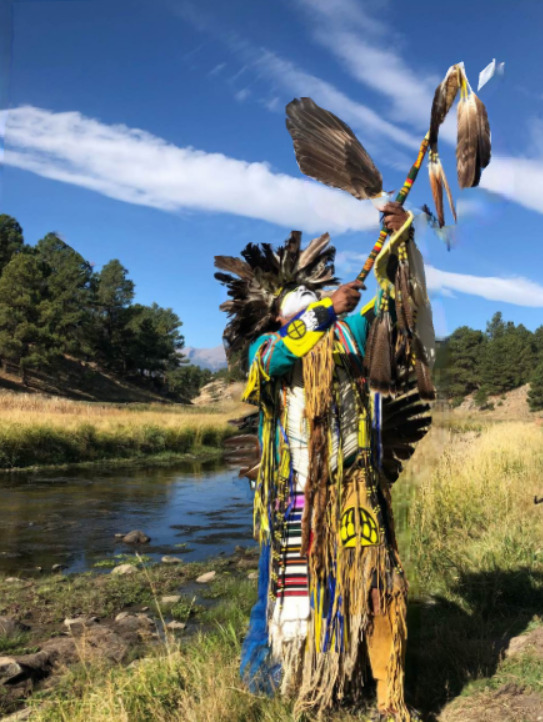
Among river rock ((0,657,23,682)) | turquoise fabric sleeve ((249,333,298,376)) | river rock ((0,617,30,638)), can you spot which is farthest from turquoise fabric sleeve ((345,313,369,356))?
river rock ((0,617,30,638))

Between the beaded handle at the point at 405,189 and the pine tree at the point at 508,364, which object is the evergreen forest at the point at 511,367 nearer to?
the pine tree at the point at 508,364

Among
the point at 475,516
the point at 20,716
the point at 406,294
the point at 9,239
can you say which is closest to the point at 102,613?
the point at 20,716

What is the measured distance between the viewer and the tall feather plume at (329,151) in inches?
106

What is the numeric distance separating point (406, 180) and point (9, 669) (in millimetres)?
3713

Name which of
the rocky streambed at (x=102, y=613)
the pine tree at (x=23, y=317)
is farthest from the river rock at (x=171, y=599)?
the pine tree at (x=23, y=317)

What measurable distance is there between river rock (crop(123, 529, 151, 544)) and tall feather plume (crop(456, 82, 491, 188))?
7.34 meters

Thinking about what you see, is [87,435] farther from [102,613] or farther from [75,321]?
[75,321]

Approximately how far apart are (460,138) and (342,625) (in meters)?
2.00

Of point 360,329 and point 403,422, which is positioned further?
point 403,422

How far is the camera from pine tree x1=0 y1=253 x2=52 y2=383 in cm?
4306

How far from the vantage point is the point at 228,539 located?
8.75m

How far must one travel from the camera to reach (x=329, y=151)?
280 cm

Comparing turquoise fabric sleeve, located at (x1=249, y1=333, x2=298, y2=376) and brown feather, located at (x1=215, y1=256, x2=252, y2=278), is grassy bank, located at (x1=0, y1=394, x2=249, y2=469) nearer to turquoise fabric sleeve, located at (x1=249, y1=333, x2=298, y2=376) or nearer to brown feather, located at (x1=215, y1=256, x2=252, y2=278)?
brown feather, located at (x1=215, y1=256, x2=252, y2=278)

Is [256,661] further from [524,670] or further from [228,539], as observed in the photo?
[228,539]
